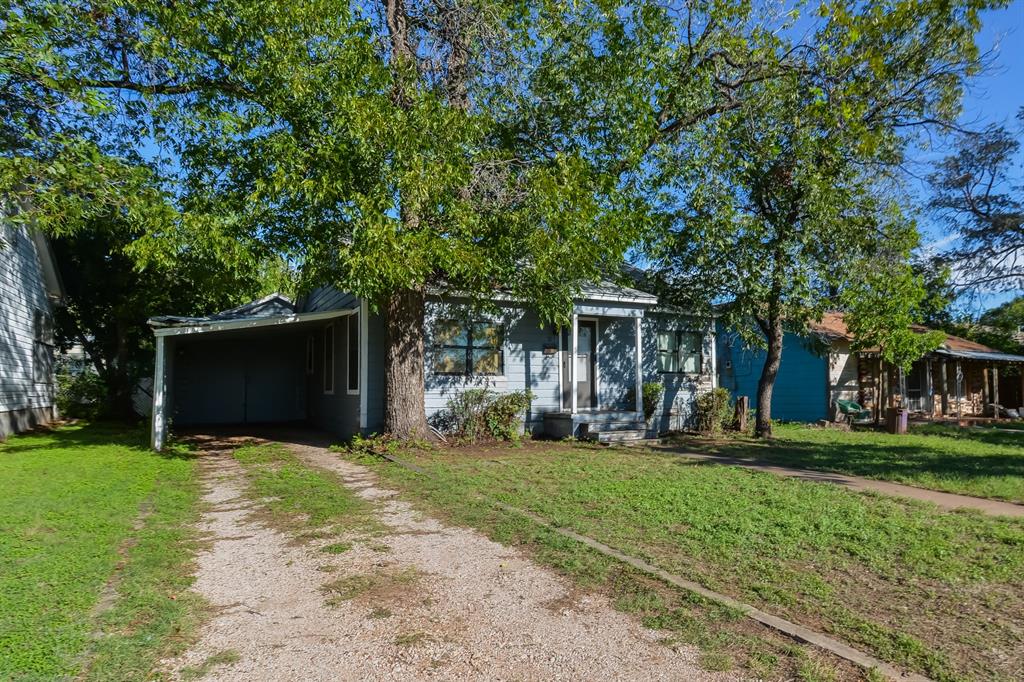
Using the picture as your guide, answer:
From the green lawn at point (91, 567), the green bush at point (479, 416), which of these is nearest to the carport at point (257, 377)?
the green bush at point (479, 416)

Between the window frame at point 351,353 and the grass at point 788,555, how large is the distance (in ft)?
16.8

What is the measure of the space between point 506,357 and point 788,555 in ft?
30.5

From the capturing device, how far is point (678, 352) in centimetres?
1692

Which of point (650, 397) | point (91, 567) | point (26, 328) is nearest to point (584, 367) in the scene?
point (650, 397)

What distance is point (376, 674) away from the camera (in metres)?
3.45

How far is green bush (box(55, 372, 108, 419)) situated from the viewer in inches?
730

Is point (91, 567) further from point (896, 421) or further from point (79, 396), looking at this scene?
A: point (896, 421)

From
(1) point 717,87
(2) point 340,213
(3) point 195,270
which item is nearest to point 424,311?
(2) point 340,213

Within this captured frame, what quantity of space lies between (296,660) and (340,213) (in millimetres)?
7629

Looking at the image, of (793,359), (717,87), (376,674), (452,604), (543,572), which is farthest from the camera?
(793,359)

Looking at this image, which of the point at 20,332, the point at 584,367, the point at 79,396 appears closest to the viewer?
the point at 584,367

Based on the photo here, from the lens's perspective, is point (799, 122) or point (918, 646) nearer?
point (918, 646)

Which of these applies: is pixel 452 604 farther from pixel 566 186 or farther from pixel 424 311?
pixel 424 311

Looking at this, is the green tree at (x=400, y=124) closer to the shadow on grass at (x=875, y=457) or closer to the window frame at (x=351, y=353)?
the window frame at (x=351, y=353)
